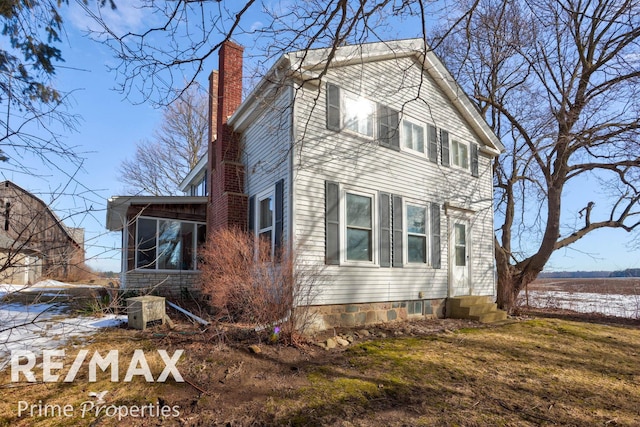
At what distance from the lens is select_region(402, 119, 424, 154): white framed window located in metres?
9.42

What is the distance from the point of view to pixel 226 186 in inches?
361

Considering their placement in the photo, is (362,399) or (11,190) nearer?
(11,190)

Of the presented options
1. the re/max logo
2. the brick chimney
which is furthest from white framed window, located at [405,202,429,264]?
the re/max logo

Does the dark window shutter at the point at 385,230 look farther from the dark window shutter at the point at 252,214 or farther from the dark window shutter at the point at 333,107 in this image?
the dark window shutter at the point at 252,214

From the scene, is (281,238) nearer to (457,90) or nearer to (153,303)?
(153,303)

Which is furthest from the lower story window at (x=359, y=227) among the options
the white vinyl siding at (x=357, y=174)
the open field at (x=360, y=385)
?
the open field at (x=360, y=385)

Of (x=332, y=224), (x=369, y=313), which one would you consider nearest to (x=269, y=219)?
(x=332, y=224)

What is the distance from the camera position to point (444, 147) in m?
10.4

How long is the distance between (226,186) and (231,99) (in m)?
2.50

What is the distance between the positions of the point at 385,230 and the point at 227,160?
4.19 meters

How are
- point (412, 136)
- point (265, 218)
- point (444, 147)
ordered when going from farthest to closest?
point (444, 147)
point (412, 136)
point (265, 218)

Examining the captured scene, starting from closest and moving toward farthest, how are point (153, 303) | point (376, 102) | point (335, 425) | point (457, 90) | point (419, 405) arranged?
point (335, 425)
point (419, 405)
point (153, 303)
point (376, 102)
point (457, 90)

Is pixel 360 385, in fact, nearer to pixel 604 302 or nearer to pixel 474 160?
pixel 474 160

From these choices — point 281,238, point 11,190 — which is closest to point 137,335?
point 281,238
